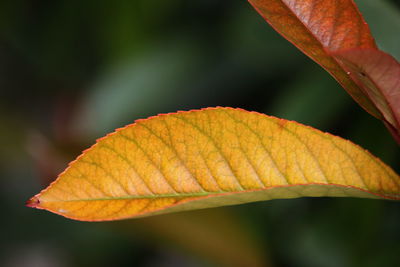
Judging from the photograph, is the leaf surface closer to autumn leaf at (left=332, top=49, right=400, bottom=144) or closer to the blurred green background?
autumn leaf at (left=332, top=49, right=400, bottom=144)

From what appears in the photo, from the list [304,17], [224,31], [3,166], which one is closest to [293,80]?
[224,31]

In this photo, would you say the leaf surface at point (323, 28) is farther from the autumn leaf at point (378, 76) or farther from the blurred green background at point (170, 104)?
the blurred green background at point (170, 104)

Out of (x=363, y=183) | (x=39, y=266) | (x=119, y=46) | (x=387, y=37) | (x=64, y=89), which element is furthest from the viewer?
(x=39, y=266)

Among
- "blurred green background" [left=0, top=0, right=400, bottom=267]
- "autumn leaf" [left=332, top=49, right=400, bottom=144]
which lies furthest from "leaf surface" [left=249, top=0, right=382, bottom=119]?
"blurred green background" [left=0, top=0, right=400, bottom=267]

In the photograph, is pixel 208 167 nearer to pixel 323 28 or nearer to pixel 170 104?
pixel 323 28

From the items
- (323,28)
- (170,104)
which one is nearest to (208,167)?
(323,28)

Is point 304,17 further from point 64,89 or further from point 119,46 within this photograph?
point 64,89
